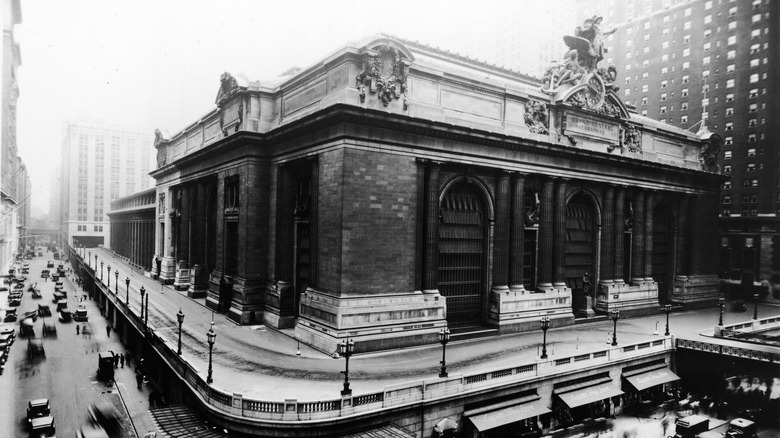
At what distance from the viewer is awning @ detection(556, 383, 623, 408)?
78.0 ft

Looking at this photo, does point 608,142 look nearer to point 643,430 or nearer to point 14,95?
point 643,430

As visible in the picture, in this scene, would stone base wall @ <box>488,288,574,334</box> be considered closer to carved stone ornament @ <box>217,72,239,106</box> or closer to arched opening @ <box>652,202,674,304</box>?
arched opening @ <box>652,202,674,304</box>

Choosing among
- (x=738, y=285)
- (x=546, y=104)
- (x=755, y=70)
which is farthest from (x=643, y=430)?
(x=755, y=70)

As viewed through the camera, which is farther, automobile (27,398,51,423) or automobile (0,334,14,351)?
automobile (0,334,14,351)

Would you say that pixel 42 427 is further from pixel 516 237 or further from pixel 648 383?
pixel 648 383

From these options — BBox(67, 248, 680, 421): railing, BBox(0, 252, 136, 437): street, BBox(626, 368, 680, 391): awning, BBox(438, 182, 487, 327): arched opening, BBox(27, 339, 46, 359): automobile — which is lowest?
BBox(0, 252, 136, 437): street

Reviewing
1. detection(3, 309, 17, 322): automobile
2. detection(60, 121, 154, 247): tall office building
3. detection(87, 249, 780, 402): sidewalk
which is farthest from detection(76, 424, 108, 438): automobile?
detection(60, 121, 154, 247): tall office building

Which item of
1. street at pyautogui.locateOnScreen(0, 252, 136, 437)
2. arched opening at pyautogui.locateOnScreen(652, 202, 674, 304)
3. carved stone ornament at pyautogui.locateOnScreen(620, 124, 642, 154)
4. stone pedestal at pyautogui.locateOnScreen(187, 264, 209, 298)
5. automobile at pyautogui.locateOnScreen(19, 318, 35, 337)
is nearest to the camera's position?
street at pyautogui.locateOnScreen(0, 252, 136, 437)

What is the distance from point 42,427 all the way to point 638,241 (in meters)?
43.3

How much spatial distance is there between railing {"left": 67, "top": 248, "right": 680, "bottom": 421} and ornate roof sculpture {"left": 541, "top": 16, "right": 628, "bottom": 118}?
64.3 ft

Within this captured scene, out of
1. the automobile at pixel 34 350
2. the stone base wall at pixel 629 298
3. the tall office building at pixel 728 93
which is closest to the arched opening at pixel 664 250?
Answer: the stone base wall at pixel 629 298

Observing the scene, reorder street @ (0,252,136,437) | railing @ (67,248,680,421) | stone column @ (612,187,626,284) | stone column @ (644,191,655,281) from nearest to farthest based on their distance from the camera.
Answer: railing @ (67,248,680,421) → street @ (0,252,136,437) → stone column @ (612,187,626,284) → stone column @ (644,191,655,281)

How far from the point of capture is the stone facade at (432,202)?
2738cm

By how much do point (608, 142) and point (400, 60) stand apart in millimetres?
21201
